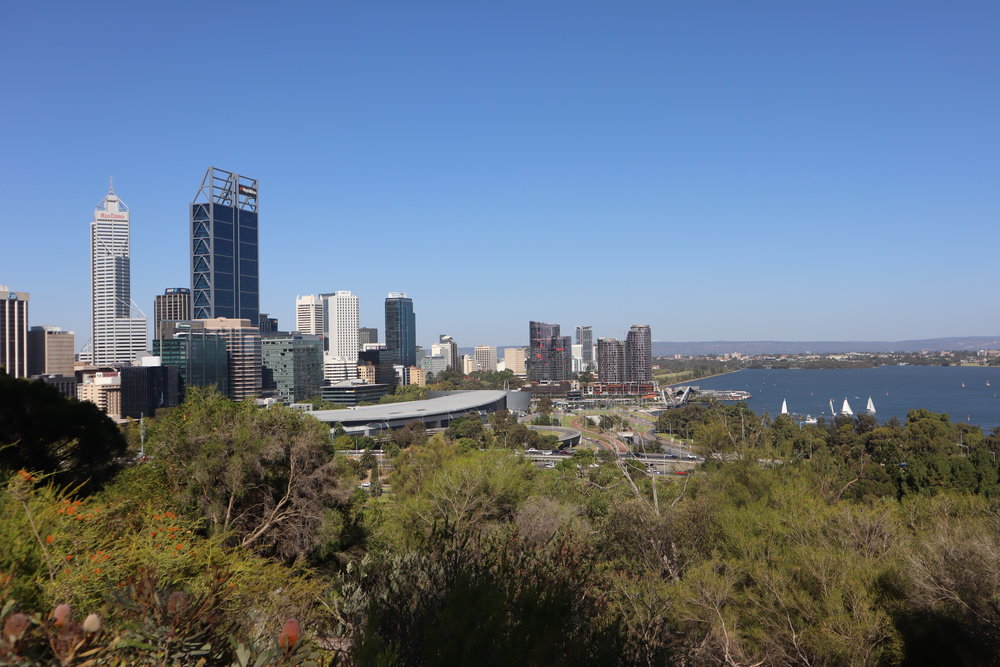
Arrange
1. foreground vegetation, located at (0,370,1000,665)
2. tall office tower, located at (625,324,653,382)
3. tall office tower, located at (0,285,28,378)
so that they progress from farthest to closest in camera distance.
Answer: tall office tower, located at (625,324,653,382), tall office tower, located at (0,285,28,378), foreground vegetation, located at (0,370,1000,665)

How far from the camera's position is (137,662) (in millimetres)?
1695

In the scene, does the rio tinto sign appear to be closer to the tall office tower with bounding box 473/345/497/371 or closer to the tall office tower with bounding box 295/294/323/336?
the tall office tower with bounding box 295/294/323/336

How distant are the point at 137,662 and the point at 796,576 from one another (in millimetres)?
6247

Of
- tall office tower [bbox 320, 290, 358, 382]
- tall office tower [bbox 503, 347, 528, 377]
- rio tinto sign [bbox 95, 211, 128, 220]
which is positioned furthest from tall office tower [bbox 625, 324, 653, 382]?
rio tinto sign [bbox 95, 211, 128, 220]

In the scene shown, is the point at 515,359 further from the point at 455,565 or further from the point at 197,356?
the point at 455,565

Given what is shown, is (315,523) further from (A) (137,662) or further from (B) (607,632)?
(A) (137,662)

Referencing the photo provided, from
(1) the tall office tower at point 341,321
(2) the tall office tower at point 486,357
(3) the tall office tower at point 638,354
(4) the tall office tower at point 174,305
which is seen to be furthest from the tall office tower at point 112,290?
(3) the tall office tower at point 638,354

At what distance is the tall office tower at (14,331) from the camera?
47.8 m

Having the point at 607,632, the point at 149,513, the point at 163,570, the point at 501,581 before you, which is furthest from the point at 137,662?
the point at 149,513

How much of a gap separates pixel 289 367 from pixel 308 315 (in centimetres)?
6151

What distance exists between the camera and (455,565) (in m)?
3.25

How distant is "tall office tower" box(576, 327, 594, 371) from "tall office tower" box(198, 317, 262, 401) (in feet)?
259

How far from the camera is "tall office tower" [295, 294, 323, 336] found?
380 ft

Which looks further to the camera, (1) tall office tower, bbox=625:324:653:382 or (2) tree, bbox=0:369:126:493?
(1) tall office tower, bbox=625:324:653:382
